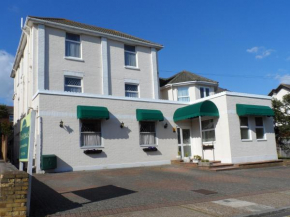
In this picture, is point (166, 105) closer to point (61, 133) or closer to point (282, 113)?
point (61, 133)

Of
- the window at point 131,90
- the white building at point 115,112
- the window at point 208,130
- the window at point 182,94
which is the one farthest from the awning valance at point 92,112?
the window at point 182,94

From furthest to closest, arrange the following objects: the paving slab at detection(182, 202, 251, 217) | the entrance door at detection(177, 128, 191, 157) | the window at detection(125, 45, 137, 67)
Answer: the window at detection(125, 45, 137, 67), the entrance door at detection(177, 128, 191, 157), the paving slab at detection(182, 202, 251, 217)

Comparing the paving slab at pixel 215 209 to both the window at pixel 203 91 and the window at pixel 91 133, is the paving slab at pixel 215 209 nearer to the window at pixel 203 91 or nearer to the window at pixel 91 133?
the window at pixel 91 133

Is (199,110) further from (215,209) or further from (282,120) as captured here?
(282,120)

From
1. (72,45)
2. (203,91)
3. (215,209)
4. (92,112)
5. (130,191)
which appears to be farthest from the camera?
(203,91)

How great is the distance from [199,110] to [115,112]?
4796mm

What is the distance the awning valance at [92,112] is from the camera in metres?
14.8

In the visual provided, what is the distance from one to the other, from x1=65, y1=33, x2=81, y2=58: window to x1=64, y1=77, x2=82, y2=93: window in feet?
5.61

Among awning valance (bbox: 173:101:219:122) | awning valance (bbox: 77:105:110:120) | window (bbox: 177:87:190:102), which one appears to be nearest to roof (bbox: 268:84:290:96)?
window (bbox: 177:87:190:102)

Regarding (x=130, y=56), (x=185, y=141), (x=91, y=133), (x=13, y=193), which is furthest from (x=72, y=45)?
(x=13, y=193)

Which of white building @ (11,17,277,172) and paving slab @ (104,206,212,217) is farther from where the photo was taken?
white building @ (11,17,277,172)

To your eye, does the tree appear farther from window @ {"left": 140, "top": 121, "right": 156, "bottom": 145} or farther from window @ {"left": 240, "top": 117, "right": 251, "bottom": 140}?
window @ {"left": 140, "top": 121, "right": 156, "bottom": 145}

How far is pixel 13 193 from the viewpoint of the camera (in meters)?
5.84

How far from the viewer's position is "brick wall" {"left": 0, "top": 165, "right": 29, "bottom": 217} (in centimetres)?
575
